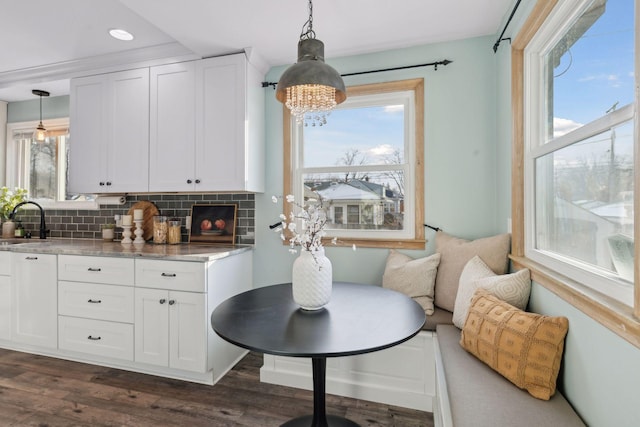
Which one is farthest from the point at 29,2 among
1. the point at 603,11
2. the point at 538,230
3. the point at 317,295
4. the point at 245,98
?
the point at 538,230

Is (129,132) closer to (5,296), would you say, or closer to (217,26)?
(217,26)

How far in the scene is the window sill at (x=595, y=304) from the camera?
927 millimetres

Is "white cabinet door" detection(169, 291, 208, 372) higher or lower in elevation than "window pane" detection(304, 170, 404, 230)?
lower

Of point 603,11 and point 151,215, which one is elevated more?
point 603,11

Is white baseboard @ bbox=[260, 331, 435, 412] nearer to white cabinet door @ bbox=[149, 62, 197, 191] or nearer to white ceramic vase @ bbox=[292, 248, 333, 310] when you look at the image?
white ceramic vase @ bbox=[292, 248, 333, 310]

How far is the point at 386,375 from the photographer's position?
7.20 feet

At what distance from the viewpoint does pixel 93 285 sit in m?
2.63

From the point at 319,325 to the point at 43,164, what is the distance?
4154 mm

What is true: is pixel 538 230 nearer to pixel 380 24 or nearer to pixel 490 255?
pixel 490 255

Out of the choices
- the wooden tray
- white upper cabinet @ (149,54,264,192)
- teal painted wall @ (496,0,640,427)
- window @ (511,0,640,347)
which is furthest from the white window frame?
the wooden tray

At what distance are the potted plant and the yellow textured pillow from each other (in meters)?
4.58

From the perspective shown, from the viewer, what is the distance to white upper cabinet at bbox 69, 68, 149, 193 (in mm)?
2912

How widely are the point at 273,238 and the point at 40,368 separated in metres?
2.05

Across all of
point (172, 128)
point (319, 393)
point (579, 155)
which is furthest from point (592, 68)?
point (172, 128)
